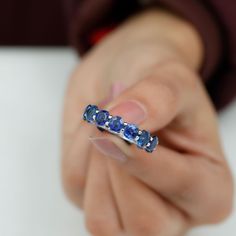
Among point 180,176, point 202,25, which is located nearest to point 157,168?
point 180,176

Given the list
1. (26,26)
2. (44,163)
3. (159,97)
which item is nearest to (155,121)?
(159,97)

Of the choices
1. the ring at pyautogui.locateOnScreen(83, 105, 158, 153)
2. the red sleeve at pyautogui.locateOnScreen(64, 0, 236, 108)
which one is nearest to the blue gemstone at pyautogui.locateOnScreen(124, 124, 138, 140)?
the ring at pyautogui.locateOnScreen(83, 105, 158, 153)

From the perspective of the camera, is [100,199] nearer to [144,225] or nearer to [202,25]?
[144,225]

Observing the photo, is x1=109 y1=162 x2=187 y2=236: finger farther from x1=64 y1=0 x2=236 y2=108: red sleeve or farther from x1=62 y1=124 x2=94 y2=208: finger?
x1=64 y1=0 x2=236 y2=108: red sleeve

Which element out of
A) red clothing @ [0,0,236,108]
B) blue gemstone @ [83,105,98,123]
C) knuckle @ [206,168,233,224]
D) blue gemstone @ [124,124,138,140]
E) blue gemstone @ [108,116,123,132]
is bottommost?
knuckle @ [206,168,233,224]

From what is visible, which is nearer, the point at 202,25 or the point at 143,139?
the point at 143,139

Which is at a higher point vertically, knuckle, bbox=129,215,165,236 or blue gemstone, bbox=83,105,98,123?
blue gemstone, bbox=83,105,98,123
